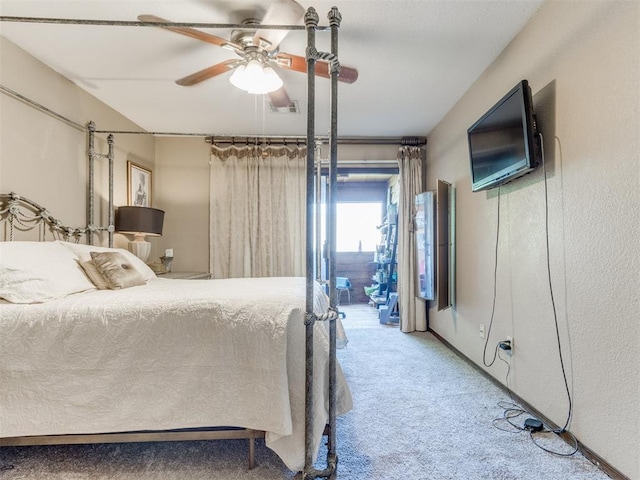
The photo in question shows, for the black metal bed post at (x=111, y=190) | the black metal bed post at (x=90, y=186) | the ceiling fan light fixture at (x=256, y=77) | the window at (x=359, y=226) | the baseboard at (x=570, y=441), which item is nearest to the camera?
the baseboard at (x=570, y=441)

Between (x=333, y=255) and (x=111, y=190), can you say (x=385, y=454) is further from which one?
(x=111, y=190)

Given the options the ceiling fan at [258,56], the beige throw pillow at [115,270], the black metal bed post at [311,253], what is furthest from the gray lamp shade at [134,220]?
the black metal bed post at [311,253]

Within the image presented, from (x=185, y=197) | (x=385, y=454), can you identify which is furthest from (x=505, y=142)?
(x=185, y=197)

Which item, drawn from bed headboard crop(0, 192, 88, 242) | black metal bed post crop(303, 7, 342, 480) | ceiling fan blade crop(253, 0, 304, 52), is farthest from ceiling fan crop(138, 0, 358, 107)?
bed headboard crop(0, 192, 88, 242)

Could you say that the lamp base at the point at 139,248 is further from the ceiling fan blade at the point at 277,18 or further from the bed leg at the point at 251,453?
the bed leg at the point at 251,453

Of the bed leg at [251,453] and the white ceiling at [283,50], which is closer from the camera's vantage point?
the bed leg at [251,453]

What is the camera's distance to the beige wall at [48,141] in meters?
2.16

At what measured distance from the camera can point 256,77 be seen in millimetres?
2020

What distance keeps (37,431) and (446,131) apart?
390 cm

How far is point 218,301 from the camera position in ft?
4.91

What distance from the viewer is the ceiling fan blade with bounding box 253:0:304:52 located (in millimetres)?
1602

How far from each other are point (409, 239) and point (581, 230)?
7.98ft

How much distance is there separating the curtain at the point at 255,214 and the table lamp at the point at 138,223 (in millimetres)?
847

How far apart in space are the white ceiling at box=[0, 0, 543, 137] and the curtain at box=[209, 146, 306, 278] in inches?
25.2
